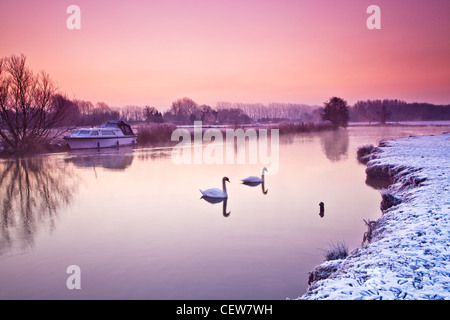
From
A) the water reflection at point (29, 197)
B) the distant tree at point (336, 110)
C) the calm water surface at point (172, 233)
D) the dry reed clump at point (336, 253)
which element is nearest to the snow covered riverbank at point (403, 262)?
the dry reed clump at point (336, 253)

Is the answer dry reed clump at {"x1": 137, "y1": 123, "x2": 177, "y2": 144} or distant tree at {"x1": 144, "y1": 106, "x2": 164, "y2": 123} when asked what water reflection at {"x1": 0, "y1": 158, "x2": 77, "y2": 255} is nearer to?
dry reed clump at {"x1": 137, "y1": 123, "x2": 177, "y2": 144}

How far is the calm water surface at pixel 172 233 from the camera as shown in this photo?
18.2 feet

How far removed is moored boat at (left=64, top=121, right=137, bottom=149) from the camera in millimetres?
30094

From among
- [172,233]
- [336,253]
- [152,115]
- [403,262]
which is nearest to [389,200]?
[336,253]

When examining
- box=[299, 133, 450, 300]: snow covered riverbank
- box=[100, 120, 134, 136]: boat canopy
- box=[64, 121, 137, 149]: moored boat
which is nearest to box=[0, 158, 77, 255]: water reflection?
box=[299, 133, 450, 300]: snow covered riverbank

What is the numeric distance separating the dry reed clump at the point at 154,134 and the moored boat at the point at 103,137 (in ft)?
5.44

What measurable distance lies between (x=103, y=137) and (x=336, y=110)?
4590cm

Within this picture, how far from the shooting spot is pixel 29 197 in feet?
41.4

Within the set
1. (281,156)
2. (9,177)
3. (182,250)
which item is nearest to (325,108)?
(281,156)

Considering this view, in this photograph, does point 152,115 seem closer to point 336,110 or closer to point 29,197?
point 336,110

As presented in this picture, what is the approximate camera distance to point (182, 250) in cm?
700

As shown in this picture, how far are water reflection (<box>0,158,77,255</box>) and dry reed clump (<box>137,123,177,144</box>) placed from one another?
1614 cm

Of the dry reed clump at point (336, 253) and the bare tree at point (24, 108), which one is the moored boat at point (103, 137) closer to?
the bare tree at point (24, 108)

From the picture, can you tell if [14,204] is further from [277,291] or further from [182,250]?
[277,291]
